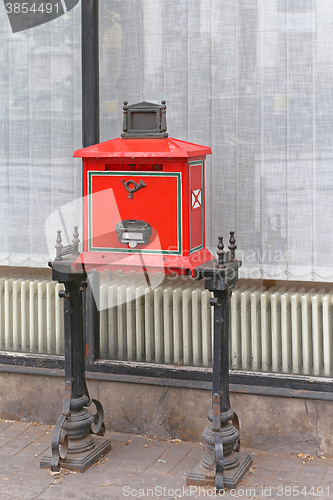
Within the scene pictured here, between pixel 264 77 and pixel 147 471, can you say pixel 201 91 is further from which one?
pixel 147 471

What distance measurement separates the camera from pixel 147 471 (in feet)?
17.6

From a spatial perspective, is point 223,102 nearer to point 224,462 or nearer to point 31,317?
point 31,317

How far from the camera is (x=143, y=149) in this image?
16.2 ft

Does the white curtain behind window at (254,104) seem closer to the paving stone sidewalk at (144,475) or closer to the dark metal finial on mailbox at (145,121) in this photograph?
the dark metal finial on mailbox at (145,121)

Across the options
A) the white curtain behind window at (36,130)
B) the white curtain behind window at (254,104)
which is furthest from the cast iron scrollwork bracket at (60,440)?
the white curtain behind window at (254,104)

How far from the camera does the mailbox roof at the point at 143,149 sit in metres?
4.84

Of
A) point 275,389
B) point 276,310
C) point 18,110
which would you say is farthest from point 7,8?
point 275,389

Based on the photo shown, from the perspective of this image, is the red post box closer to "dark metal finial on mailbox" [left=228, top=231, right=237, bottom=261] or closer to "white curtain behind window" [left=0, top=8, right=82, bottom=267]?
"dark metal finial on mailbox" [left=228, top=231, right=237, bottom=261]

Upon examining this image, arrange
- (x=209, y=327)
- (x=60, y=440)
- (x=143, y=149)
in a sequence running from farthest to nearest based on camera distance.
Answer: (x=209, y=327) → (x=60, y=440) → (x=143, y=149)

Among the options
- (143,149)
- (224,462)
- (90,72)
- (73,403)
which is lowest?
(224,462)

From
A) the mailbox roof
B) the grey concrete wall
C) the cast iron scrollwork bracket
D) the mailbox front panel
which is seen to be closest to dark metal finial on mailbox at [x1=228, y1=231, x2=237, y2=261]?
the mailbox front panel

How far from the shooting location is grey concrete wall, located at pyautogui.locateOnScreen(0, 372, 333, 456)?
5664 millimetres

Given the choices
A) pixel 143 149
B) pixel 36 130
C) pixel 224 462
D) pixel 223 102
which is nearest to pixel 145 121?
pixel 143 149

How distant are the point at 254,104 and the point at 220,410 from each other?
7.42ft
